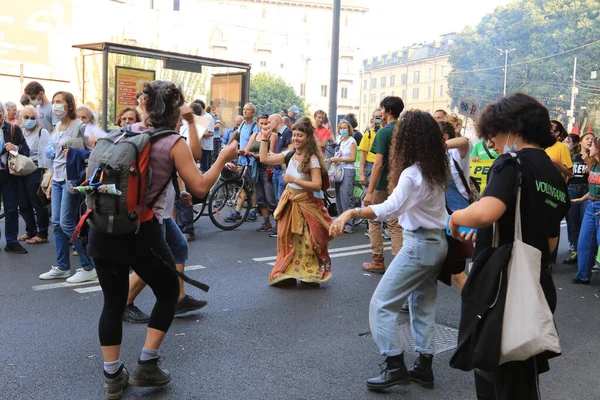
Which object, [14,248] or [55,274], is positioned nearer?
[55,274]

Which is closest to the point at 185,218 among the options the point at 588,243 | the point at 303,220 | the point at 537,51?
the point at 303,220

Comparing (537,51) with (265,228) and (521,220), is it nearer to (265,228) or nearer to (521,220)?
(265,228)

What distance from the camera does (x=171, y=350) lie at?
15.4 feet

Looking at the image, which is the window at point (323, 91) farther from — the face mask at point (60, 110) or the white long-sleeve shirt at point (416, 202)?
the white long-sleeve shirt at point (416, 202)

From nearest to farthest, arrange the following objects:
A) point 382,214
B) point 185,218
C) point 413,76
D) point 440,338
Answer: point 382,214 → point 440,338 → point 185,218 → point 413,76

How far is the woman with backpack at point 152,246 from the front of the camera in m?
3.58

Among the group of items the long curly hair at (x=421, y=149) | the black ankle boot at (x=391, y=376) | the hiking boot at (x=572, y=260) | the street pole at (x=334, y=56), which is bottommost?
the hiking boot at (x=572, y=260)

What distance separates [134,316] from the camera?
209 inches

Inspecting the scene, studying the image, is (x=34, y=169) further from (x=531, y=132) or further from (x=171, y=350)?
(x=531, y=132)

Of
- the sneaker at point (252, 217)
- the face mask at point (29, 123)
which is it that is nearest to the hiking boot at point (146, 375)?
the face mask at point (29, 123)

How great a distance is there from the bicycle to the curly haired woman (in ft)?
21.2

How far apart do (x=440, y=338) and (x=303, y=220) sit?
2.12 meters

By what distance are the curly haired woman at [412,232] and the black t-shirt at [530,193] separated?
1.06 m

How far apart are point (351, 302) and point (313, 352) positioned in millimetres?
1516
